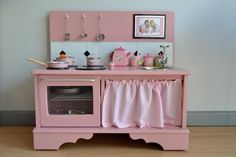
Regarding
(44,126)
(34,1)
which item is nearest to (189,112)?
(44,126)

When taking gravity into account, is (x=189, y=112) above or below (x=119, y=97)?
below

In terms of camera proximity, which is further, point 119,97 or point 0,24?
point 0,24

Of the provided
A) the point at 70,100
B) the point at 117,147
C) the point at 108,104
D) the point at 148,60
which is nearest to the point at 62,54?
the point at 70,100

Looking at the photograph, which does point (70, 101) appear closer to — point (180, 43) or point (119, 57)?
point (119, 57)

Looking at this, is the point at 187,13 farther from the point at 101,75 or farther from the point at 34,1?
the point at 34,1

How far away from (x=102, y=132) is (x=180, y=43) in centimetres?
97

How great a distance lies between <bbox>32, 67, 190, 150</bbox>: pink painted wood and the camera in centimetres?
156

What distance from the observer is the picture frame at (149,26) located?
1.97 meters

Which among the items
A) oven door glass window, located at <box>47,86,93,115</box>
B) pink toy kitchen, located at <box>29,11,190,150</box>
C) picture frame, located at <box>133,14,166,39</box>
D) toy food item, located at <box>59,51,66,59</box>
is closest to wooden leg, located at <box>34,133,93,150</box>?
pink toy kitchen, located at <box>29,11,190,150</box>

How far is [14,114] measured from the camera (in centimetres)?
207

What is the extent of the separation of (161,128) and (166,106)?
0.47 ft

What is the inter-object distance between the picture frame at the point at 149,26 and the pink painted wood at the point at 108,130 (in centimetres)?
50

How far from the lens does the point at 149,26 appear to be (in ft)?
6.49

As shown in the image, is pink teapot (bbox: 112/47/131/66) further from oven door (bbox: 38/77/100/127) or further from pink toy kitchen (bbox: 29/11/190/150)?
oven door (bbox: 38/77/100/127)
